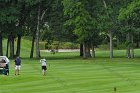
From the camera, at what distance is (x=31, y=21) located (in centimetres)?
9638

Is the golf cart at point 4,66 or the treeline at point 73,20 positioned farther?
the treeline at point 73,20

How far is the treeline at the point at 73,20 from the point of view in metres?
88.4

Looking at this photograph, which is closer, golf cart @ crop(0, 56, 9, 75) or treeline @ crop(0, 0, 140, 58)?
golf cart @ crop(0, 56, 9, 75)

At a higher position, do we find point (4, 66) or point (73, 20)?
point (73, 20)

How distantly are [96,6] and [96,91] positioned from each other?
2126 inches

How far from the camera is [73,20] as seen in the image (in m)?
89.4

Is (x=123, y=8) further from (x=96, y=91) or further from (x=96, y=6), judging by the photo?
(x=96, y=91)

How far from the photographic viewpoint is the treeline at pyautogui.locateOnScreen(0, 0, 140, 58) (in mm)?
88438

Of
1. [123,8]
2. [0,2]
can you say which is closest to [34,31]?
[0,2]

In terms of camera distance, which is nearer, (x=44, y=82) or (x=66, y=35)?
(x=44, y=82)

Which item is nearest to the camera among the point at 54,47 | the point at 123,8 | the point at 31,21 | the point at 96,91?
the point at 96,91

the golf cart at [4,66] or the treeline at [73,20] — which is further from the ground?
the treeline at [73,20]

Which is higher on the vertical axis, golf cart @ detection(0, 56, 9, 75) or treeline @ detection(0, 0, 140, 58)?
treeline @ detection(0, 0, 140, 58)

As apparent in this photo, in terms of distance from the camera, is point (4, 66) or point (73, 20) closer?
point (4, 66)
